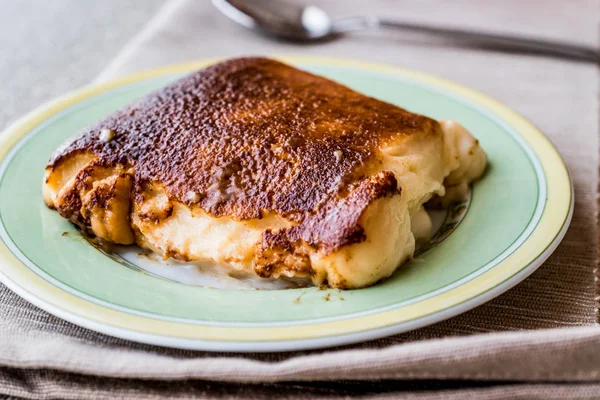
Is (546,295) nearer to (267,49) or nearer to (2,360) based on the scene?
(2,360)

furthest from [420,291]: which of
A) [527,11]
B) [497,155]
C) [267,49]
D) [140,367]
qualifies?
[527,11]

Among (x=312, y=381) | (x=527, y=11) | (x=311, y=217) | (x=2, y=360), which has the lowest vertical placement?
(x=2, y=360)

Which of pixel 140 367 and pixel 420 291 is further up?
pixel 420 291

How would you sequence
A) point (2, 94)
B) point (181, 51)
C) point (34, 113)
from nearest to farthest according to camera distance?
1. point (34, 113)
2. point (2, 94)
3. point (181, 51)

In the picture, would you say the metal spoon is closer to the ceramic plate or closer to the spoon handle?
the spoon handle

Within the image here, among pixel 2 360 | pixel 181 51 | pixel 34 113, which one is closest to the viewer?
pixel 2 360

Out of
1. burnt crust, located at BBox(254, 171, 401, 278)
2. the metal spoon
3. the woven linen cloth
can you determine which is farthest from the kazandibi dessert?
the metal spoon

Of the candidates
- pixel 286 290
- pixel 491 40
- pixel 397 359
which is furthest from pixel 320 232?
pixel 491 40
